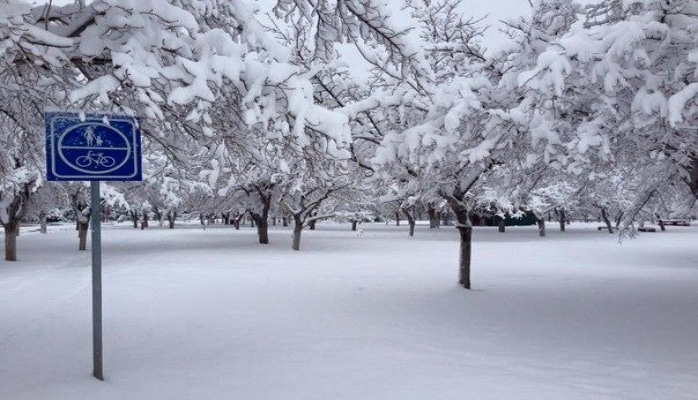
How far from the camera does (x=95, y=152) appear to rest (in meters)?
4.99

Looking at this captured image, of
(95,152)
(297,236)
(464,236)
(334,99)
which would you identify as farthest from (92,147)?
(297,236)

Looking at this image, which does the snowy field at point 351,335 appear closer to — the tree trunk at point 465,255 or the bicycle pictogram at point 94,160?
the tree trunk at point 465,255

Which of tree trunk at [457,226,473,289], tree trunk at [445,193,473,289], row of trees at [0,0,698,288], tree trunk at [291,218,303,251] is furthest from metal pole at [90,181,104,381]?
tree trunk at [291,218,303,251]

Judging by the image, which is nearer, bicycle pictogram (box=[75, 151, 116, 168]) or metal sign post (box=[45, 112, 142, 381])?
metal sign post (box=[45, 112, 142, 381])

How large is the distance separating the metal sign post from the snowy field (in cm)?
133

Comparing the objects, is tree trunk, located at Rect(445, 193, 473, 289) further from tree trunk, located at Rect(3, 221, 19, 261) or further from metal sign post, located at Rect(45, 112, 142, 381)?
tree trunk, located at Rect(3, 221, 19, 261)

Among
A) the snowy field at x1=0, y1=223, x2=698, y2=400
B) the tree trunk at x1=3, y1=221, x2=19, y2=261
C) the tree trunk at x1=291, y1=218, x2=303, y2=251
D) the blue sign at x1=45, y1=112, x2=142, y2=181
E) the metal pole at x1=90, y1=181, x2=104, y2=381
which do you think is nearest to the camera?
the blue sign at x1=45, y1=112, x2=142, y2=181

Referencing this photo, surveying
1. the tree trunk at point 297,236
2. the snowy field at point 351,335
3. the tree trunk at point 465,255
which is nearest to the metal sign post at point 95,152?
the snowy field at point 351,335

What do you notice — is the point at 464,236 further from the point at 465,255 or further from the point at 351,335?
the point at 351,335

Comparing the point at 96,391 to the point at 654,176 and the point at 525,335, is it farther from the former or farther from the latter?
the point at 654,176

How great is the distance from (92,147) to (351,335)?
4.25 metres

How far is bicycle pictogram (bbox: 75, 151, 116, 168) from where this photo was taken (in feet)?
16.2

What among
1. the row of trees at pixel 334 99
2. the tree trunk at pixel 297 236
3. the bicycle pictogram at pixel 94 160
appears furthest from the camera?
the tree trunk at pixel 297 236

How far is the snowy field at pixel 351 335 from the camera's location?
5.28 meters
